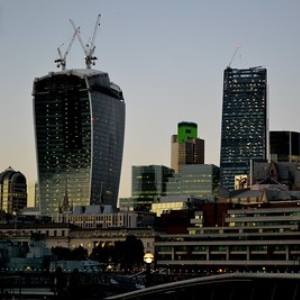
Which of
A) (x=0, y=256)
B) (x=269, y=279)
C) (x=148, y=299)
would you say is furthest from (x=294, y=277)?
(x=0, y=256)

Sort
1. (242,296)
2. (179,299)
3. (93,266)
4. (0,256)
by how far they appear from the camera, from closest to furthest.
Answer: (242,296) → (179,299) → (0,256) → (93,266)

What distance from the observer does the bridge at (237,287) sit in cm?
5925

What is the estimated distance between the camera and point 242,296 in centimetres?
6250

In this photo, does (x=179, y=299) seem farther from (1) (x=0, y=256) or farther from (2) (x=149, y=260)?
(1) (x=0, y=256)

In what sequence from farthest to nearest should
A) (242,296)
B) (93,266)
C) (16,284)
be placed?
1. (93,266)
2. (16,284)
3. (242,296)

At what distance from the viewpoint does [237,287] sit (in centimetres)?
6303

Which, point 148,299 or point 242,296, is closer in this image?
point 242,296

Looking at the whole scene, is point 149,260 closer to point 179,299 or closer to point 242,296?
point 179,299

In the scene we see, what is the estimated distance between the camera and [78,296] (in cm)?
9662

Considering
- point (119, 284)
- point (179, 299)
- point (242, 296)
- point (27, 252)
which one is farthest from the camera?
point (27, 252)

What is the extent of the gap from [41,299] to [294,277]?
157 feet

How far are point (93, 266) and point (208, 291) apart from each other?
91827 mm

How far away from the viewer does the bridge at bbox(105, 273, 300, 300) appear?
2333 inches

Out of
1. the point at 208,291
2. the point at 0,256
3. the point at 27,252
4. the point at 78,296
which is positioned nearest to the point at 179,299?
the point at 208,291
